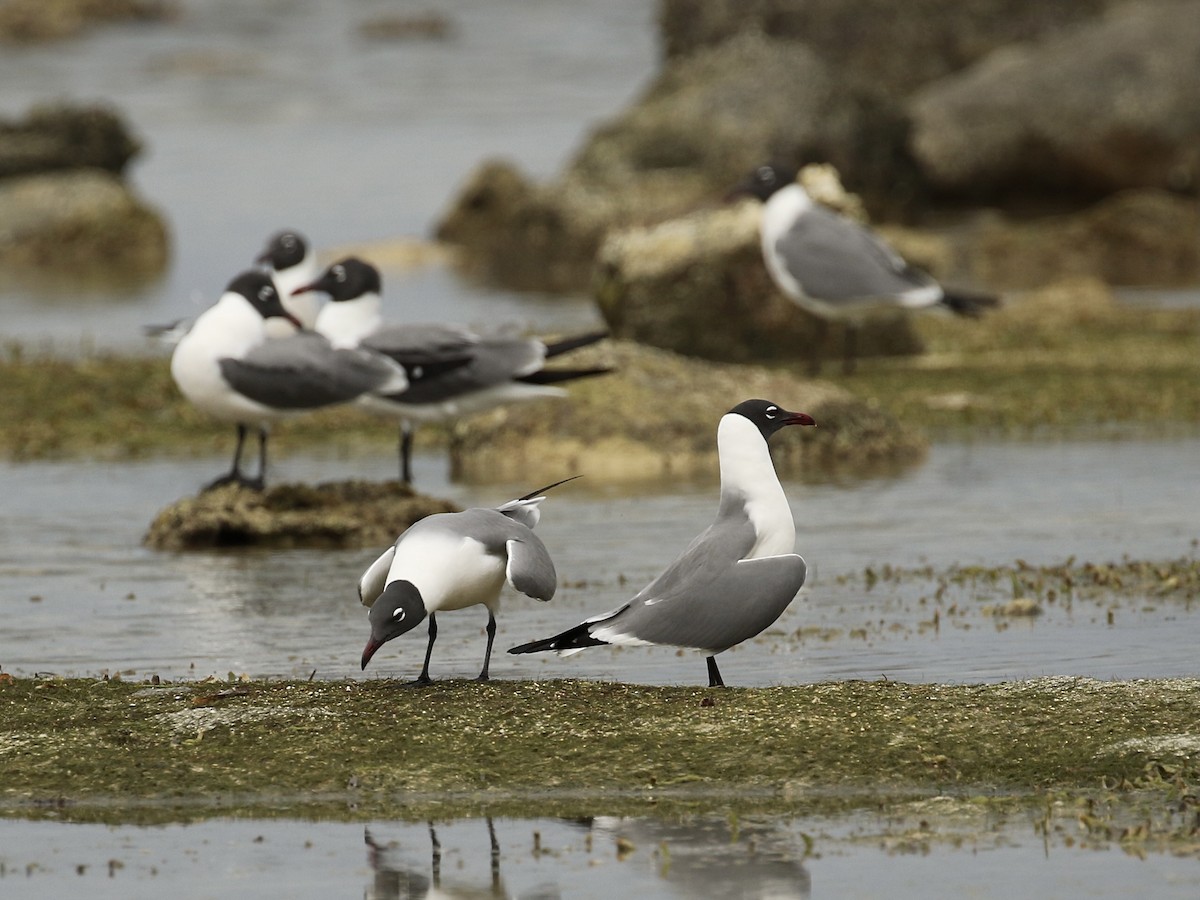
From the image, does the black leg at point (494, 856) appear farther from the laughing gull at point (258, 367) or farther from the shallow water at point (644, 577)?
the laughing gull at point (258, 367)

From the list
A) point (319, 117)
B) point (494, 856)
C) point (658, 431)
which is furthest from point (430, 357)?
point (319, 117)

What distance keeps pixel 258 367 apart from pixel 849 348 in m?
7.63

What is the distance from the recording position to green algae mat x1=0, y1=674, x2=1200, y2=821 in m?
6.66

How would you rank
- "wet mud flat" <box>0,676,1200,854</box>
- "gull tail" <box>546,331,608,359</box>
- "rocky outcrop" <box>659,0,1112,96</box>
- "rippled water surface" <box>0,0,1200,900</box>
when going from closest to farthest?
1. "rippled water surface" <box>0,0,1200,900</box>
2. "wet mud flat" <box>0,676,1200,854</box>
3. "gull tail" <box>546,331,608,359</box>
4. "rocky outcrop" <box>659,0,1112,96</box>

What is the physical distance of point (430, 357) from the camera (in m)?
13.5

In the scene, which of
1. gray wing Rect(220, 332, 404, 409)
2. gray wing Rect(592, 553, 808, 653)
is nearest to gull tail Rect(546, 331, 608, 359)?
gray wing Rect(220, 332, 404, 409)

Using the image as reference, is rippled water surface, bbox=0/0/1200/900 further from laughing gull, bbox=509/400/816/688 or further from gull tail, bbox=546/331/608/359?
gull tail, bbox=546/331/608/359

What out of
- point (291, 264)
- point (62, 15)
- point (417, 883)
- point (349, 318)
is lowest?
point (417, 883)

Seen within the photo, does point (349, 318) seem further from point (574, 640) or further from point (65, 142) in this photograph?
point (65, 142)

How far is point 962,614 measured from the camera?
9750 millimetres

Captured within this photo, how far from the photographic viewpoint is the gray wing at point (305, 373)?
12.7m

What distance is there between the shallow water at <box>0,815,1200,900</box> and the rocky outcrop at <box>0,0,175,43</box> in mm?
68142

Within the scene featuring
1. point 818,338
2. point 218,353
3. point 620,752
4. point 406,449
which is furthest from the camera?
point 818,338

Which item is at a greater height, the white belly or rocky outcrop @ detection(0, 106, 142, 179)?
rocky outcrop @ detection(0, 106, 142, 179)
